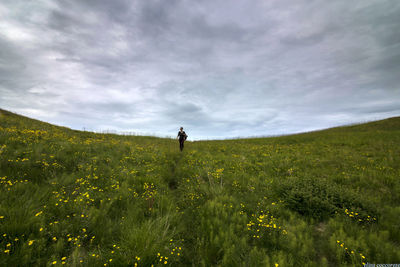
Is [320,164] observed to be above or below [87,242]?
above

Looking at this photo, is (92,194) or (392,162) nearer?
(92,194)

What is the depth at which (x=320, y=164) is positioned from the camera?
10445mm

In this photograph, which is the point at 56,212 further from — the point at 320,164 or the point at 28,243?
the point at 320,164

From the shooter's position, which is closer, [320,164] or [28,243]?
[28,243]

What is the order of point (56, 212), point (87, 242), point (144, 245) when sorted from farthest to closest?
1. point (56, 212)
2. point (87, 242)
3. point (144, 245)

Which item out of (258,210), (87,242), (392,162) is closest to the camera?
(87,242)

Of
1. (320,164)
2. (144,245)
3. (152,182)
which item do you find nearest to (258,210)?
(144,245)

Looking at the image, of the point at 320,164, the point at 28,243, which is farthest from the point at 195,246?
the point at 320,164

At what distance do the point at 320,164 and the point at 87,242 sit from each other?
12476 mm

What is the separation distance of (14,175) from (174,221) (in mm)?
5821

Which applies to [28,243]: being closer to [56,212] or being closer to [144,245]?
[56,212]

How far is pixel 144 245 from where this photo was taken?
10.7ft

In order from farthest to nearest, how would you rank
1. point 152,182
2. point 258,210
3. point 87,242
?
→ point 152,182, point 258,210, point 87,242

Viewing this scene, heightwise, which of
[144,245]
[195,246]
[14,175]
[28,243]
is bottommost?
[195,246]
